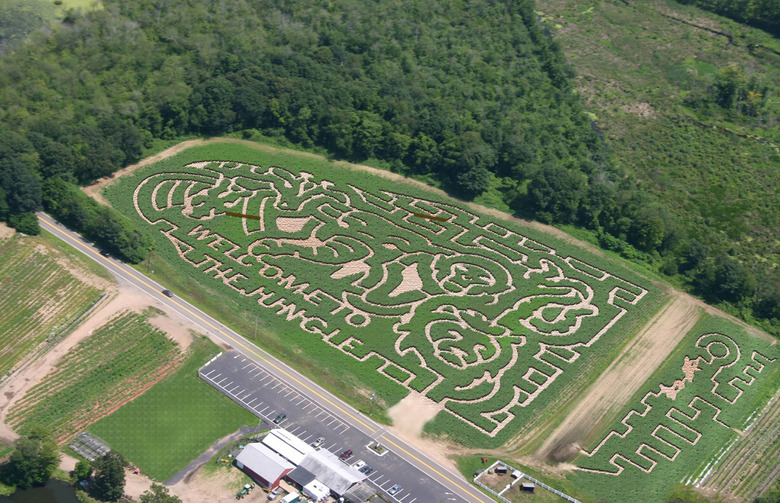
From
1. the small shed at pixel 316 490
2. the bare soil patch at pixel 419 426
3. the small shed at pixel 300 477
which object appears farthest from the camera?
the bare soil patch at pixel 419 426

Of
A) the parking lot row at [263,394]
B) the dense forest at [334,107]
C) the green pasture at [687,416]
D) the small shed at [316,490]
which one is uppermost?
the dense forest at [334,107]

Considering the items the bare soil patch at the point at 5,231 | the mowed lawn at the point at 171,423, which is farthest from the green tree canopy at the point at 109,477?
the bare soil patch at the point at 5,231

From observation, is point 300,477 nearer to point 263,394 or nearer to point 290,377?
point 263,394

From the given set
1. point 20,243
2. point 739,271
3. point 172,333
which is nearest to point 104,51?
point 20,243

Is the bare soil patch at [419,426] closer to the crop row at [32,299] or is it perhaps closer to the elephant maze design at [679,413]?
the elephant maze design at [679,413]

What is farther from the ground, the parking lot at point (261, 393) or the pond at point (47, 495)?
the parking lot at point (261, 393)

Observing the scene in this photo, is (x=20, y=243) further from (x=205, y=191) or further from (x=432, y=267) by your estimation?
(x=432, y=267)
